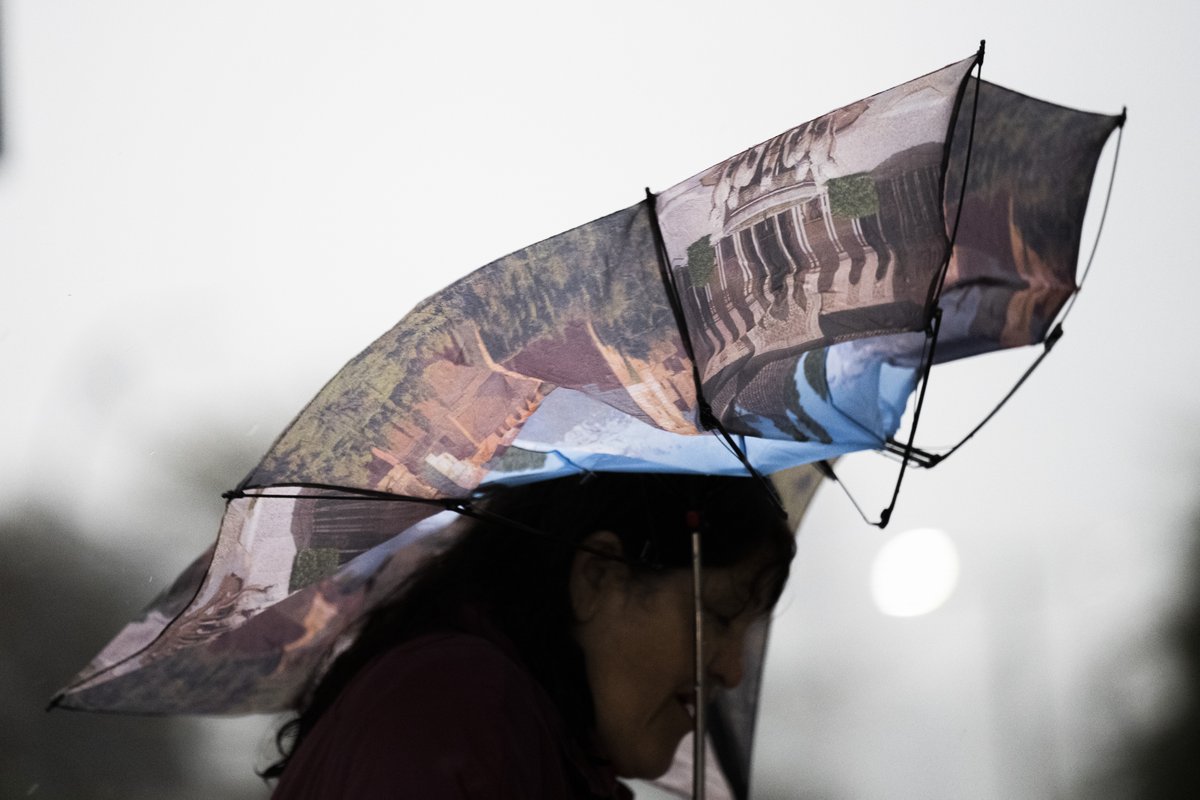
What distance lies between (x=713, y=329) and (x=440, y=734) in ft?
1.16

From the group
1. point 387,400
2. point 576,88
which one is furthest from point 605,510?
point 576,88

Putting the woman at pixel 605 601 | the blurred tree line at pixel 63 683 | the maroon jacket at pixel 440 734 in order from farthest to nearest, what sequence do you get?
the blurred tree line at pixel 63 683 → the woman at pixel 605 601 → the maroon jacket at pixel 440 734

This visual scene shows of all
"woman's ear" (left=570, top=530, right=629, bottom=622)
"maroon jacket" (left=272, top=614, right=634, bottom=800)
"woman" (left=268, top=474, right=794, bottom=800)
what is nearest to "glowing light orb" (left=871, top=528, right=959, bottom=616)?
"woman" (left=268, top=474, right=794, bottom=800)

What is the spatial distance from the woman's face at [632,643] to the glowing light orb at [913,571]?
1165 millimetres

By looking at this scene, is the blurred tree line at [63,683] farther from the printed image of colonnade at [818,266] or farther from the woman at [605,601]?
the printed image of colonnade at [818,266]

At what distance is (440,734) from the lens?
0.71 m

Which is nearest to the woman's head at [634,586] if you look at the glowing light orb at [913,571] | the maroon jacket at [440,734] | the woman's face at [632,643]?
the woman's face at [632,643]

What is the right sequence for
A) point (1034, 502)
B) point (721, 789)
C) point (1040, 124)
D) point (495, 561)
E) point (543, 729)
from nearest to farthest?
point (543, 729) < point (1040, 124) < point (495, 561) < point (721, 789) < point (1034, 502)

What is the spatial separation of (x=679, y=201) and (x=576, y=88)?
1.14 metres

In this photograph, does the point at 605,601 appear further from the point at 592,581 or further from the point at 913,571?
the point at 913,571

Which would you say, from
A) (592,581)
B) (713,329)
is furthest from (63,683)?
(713,329)

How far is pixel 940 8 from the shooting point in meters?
1.86

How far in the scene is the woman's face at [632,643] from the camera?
97cm

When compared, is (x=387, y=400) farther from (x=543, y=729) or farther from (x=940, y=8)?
(x=940, y=8)
